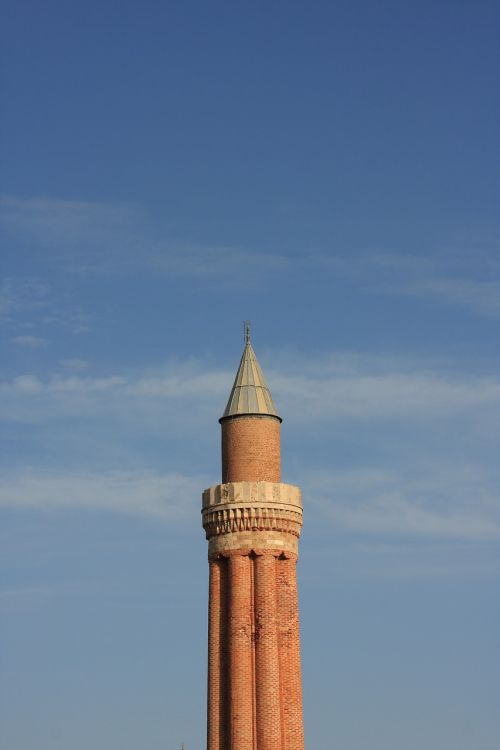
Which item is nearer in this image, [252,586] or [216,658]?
[216,658]

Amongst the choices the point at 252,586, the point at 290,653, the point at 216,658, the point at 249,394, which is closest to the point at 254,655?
the point at 290,653

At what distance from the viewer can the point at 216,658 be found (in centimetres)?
4519

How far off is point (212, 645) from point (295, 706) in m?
3.83

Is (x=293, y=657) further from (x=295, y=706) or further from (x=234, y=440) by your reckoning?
(x=234, y=440)

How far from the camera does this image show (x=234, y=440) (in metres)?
47.3

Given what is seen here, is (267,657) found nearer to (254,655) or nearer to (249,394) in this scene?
(254,655)

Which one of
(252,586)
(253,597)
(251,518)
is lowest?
(253,597)

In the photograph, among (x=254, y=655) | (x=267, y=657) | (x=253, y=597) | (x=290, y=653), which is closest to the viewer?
(x=267, y=657)

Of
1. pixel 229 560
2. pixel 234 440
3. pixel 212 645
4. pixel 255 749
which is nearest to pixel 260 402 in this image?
pixel 234 440

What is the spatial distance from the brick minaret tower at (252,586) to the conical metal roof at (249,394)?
0.13ft

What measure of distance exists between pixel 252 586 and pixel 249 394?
24.8 ft

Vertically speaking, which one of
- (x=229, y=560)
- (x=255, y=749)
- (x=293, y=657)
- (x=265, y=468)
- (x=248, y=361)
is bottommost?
(x=255, y=749)

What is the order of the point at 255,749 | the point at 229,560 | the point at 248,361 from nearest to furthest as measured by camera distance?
the point at 255,749
the point at 229,560
the point at 248,361

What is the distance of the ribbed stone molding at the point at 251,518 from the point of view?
151ft
